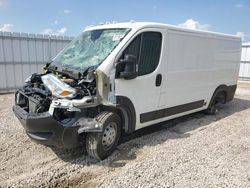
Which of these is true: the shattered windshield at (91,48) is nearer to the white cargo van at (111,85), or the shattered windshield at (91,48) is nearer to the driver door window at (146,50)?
the white cargo van at (111,85)

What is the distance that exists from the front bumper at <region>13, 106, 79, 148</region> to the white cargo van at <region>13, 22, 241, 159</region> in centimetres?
1

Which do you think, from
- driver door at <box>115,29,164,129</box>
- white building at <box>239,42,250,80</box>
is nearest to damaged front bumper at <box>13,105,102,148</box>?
driver door at <box>115,29,164,129</box>

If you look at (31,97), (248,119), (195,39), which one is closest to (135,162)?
(31,97)

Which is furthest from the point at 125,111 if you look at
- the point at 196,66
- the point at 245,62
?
the point at 245,62

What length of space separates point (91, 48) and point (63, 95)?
4.05 feet

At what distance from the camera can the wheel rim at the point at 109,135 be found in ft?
12.4

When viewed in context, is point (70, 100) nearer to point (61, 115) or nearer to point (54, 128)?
Answer: point (61, 115)

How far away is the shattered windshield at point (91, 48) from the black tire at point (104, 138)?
0.90m

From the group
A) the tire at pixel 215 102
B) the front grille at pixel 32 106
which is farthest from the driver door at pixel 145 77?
the tire at pixel 215 102

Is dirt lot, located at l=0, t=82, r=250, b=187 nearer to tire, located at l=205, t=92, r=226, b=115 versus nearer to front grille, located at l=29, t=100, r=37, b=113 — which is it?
Result: front grille, located at l=29, t=100, r=37, b=113

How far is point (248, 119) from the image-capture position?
649 centimetres

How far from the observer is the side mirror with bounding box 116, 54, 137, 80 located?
3707mm

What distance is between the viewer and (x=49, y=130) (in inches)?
131

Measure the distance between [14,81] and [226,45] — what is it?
8200 millimetres
